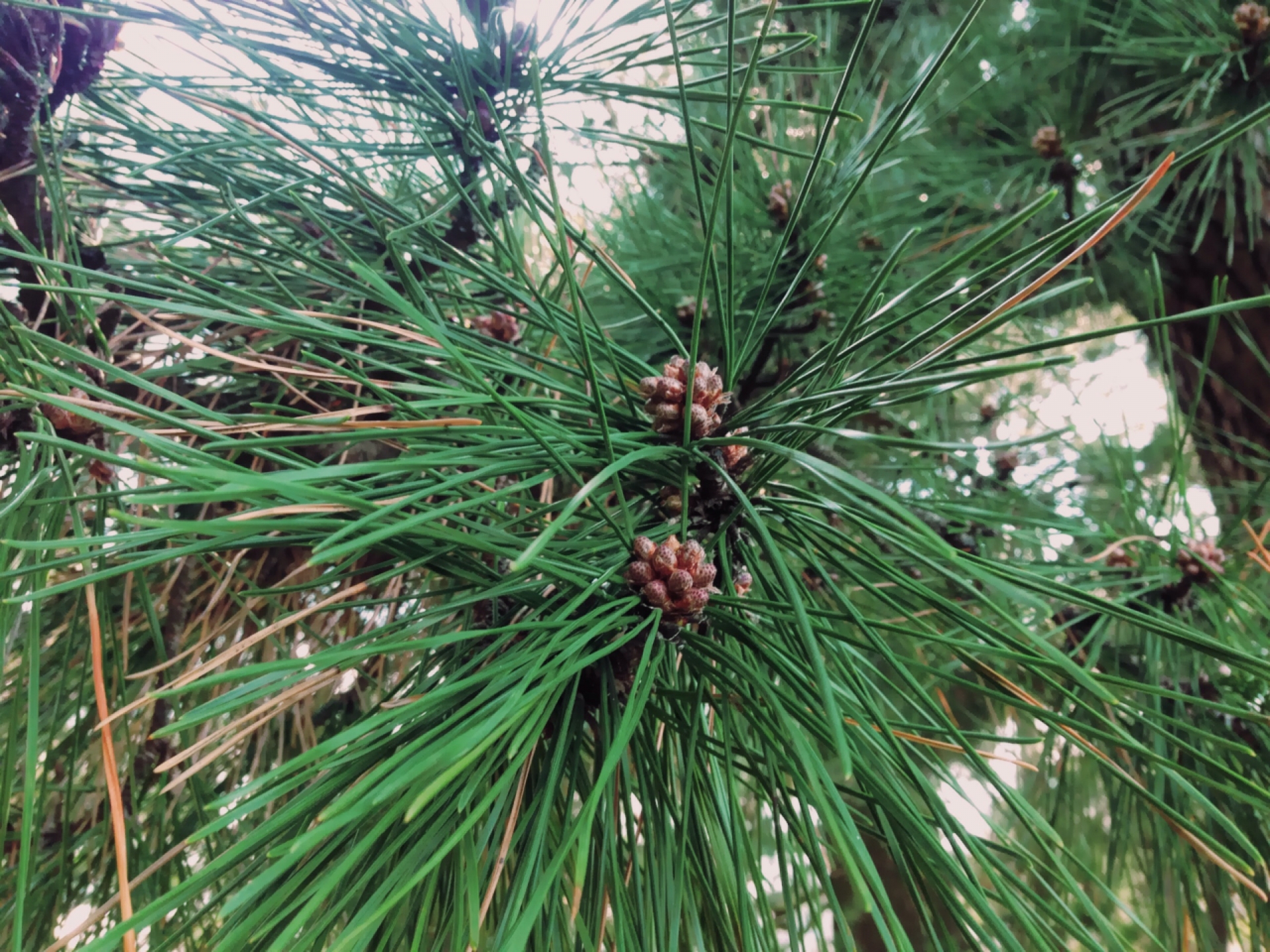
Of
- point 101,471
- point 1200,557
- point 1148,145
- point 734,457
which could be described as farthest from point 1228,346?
point 101,471

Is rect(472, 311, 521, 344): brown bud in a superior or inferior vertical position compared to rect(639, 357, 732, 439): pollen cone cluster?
superior

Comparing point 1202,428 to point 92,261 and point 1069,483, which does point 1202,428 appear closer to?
point 1069,483

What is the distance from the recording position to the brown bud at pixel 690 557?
8.5 inches

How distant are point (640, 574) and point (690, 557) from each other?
0.05 ft

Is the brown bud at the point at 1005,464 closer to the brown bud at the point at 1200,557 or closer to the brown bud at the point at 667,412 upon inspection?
the brown bud at the point at 1200,557

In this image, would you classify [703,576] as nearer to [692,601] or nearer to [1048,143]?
[692,601]

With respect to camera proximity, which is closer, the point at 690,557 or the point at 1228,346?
the point at 690,557

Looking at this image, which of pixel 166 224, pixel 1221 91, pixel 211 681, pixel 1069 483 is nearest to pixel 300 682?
pixel 211 681

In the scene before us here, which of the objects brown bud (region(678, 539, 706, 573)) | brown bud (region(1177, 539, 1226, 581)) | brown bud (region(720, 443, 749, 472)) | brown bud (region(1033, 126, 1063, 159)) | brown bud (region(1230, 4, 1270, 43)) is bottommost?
brown bud (region(678, 539, 706, 573))

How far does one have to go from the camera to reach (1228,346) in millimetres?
721

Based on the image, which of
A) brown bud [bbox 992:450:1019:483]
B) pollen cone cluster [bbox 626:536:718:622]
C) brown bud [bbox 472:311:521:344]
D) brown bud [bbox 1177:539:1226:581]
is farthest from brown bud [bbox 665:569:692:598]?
brown bud [bbox 992:450:1019:483]

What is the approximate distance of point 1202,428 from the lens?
0.73 m

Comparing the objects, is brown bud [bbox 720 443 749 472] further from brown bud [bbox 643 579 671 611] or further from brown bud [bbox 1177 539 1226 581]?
brown bud [bbox 1177 539 1226 581]

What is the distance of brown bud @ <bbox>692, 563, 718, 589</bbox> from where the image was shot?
8.5 inches
